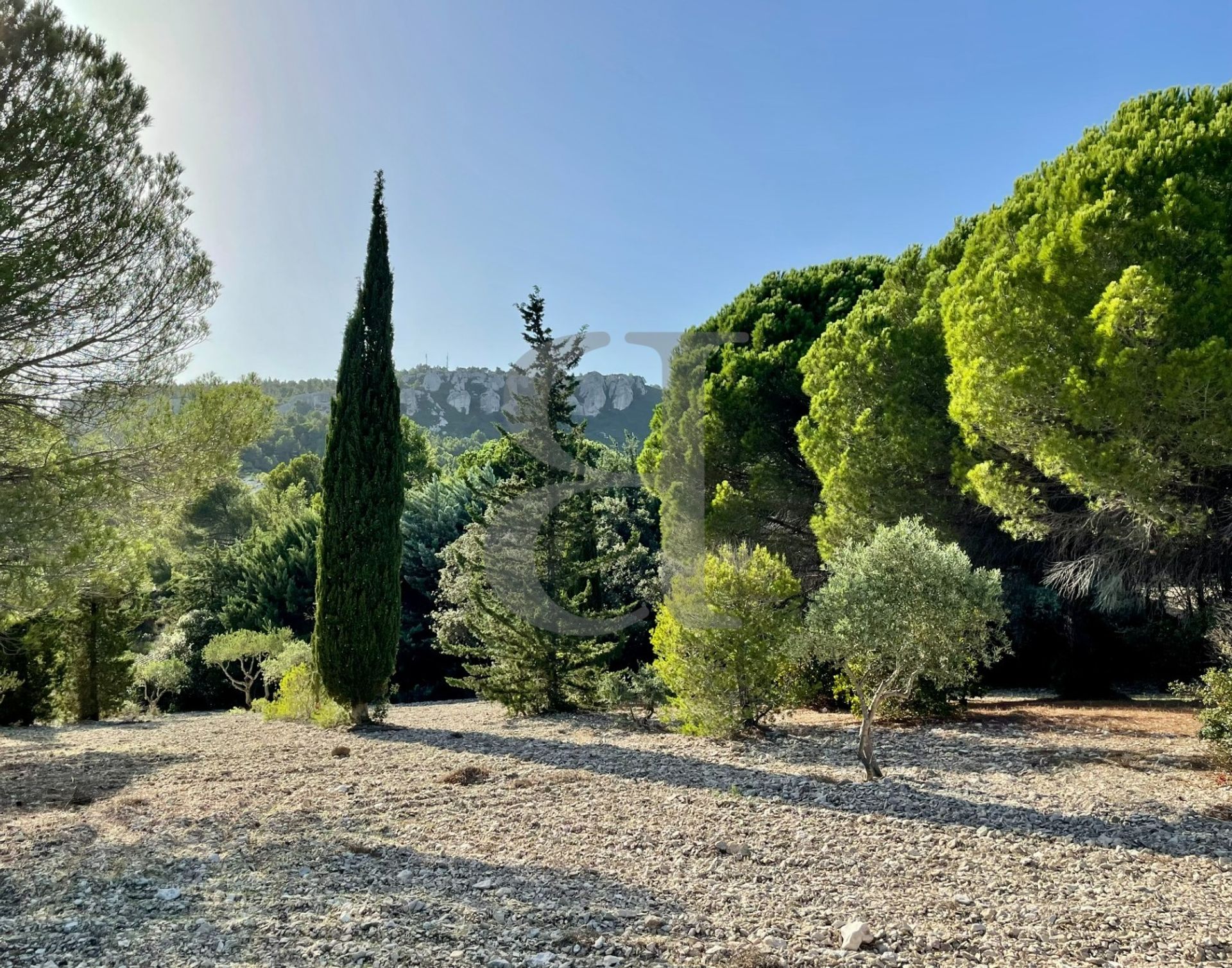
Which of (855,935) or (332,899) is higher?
(855,935)

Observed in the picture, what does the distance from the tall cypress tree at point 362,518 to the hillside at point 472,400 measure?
36.3m

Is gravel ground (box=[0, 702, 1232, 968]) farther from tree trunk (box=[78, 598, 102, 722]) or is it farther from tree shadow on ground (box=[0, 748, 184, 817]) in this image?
tree trunk (box=[78, 598, 102, 722])

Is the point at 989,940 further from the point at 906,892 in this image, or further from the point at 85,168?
the point at 85,168

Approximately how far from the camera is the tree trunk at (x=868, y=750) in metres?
6.38

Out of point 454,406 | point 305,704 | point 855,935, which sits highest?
point 454,406

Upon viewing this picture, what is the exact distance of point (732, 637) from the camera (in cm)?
819

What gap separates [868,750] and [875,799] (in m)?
0.73

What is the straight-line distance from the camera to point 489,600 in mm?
11070

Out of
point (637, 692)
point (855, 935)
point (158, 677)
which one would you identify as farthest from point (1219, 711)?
point (158, 677)

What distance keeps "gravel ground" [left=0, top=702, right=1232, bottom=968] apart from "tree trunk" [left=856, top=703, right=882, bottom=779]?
30 centimetres

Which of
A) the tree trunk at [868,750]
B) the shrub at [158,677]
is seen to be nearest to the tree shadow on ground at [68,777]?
the tree trunk at [868,750]

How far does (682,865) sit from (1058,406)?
23.1 feet

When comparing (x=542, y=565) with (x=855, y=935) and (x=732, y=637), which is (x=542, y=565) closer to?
(x=732, y=637)

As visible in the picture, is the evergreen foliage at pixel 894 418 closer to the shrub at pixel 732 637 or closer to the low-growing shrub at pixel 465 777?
the shrub at pixel 732 637
